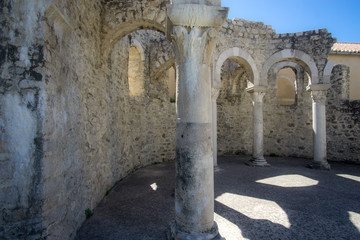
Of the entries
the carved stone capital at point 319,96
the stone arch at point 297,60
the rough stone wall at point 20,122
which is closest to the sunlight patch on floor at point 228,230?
the rough stone wall at point 20,122

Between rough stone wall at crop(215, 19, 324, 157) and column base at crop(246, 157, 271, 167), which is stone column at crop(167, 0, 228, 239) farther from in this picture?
column base at crop(246, 157, 271, 167)

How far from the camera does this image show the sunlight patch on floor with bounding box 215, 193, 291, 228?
3.88 metres

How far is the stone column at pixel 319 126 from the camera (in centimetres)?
788

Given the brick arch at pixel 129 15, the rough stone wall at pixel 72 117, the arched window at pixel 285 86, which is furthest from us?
the arched window at pixel 285 86

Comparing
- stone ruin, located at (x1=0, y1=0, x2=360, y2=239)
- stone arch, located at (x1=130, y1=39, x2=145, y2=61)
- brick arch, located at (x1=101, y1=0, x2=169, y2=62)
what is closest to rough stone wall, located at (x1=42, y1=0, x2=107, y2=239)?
stone ruin, located at (x1=0, y1=0, x2=360, y2=239)

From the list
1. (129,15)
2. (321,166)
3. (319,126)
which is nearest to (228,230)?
(129,15)

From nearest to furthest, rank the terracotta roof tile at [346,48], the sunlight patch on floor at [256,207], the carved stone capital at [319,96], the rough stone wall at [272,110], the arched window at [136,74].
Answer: the sunlight patch on floor at [256,207] < the carved stone capital at [319,96] < the rough stone wall at [272,110] < the arched window at [136,74] < the terracotta roof tile at [346,48]

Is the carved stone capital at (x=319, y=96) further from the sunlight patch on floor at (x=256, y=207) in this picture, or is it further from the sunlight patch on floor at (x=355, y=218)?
the sunlight patch on floor at (x=256, y=207)

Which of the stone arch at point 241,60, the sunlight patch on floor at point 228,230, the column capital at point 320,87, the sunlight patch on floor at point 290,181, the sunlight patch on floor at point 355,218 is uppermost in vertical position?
the stone arch at point 241,60

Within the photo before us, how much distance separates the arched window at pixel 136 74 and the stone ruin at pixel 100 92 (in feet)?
0.12

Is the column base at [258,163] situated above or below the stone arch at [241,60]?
below

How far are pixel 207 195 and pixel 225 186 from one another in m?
3.16

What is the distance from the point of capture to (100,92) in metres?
4.79

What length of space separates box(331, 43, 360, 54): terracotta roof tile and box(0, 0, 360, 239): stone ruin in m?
6.43
